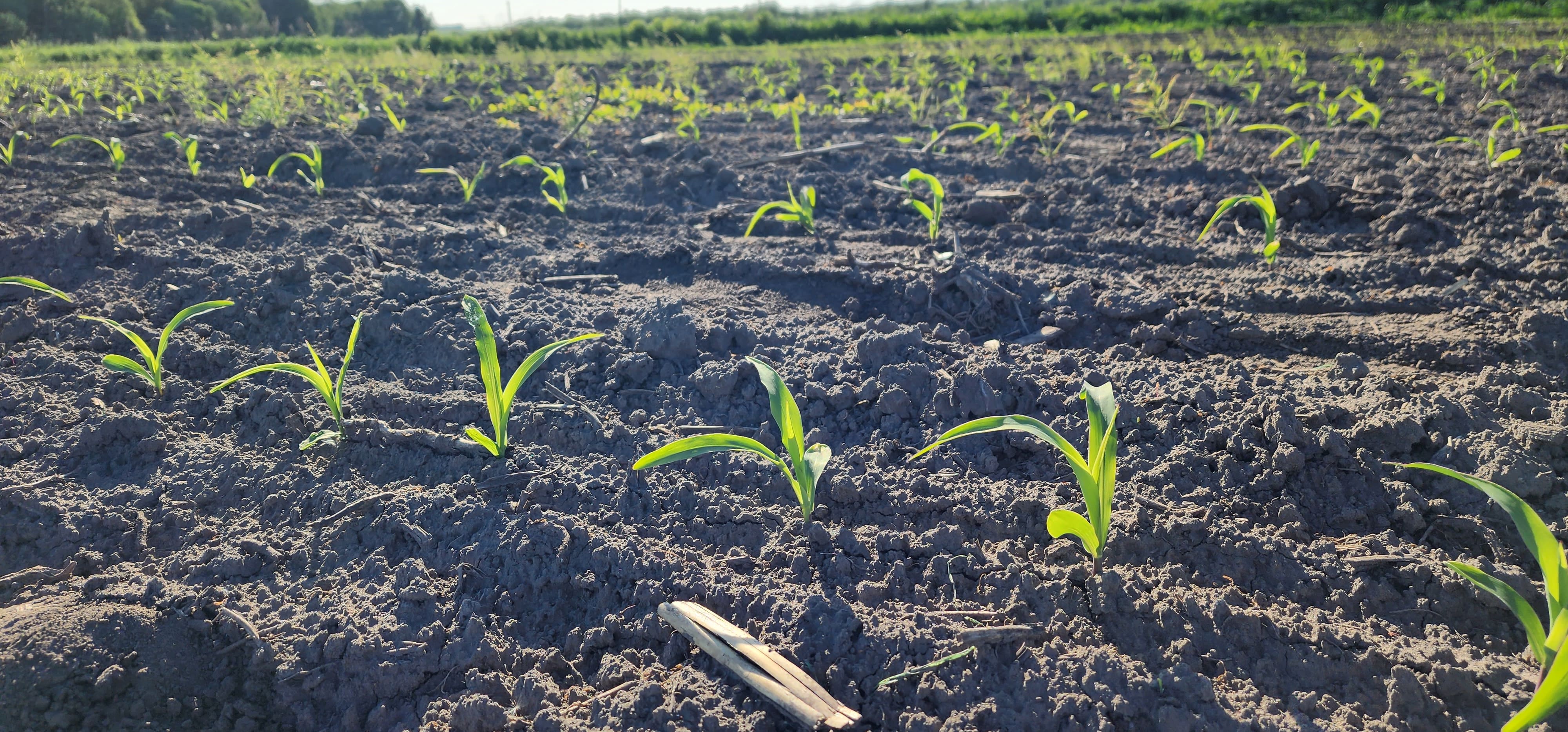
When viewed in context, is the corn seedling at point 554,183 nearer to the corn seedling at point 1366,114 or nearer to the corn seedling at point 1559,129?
the corn seedling at point 1366,114

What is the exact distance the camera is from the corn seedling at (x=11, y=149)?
186 inches

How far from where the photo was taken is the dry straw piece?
148 centimetres

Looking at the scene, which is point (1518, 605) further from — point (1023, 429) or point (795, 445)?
A: point (795, 445)

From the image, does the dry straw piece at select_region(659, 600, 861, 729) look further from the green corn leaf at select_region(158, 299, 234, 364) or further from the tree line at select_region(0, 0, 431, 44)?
the tree line at select_region(0, 0, 431, 44)

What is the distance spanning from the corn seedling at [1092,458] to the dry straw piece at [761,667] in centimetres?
53

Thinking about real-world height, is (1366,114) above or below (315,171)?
above

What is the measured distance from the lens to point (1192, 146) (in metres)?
5.20

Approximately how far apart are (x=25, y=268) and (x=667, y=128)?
4.05 m

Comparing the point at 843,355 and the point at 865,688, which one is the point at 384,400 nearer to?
the point at 843,355

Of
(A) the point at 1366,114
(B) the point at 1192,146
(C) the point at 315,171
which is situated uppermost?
(A) the point at 1366,114

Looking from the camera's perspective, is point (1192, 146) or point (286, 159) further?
point (1192, 146)

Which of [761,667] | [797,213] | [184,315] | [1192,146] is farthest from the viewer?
[1192,146]

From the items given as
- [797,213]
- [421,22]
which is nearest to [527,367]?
[797,213]

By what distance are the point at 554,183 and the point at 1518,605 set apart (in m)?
4.55
